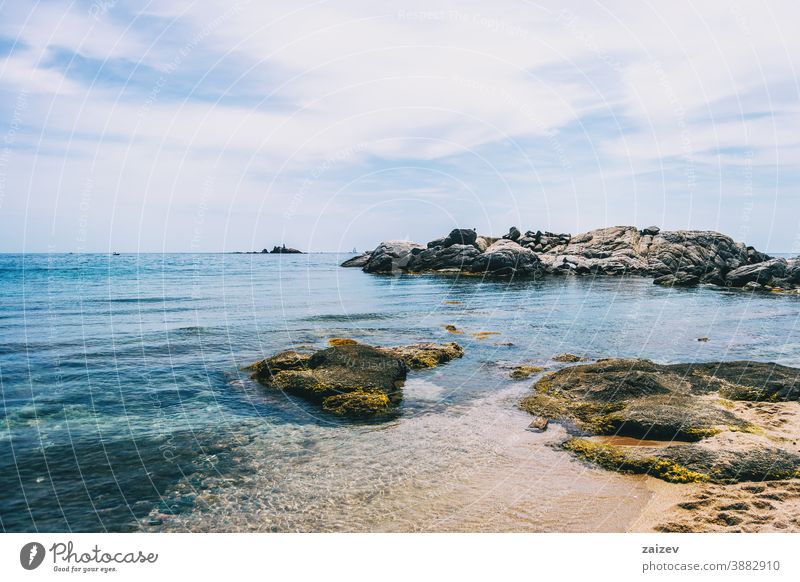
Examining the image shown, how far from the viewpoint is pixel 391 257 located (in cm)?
9381

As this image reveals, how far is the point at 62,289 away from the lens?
56438mm

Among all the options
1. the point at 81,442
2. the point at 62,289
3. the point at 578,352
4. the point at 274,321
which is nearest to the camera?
the point at 81,442

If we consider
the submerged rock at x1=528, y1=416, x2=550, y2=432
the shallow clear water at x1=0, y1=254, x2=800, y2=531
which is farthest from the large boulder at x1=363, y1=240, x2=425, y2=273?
the submerged rock at x1=528, y1=416, x2=550, y2=432

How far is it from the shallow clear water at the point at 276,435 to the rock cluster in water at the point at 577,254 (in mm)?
48579

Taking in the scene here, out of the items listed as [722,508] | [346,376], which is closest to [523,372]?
[346,376]

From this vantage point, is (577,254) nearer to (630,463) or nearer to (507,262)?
(507,262)

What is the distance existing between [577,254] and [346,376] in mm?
84397

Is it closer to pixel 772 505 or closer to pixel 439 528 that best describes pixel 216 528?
pixel 439 528

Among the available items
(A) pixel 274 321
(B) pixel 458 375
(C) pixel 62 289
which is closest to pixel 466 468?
(B) pixel 458 375

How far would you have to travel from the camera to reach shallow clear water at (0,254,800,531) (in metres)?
9.33

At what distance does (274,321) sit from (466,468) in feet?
83.0

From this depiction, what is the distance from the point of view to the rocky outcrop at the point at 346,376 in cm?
1553

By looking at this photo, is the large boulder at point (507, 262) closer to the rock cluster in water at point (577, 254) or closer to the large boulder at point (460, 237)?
the rock cluster in water at point (577, 254)

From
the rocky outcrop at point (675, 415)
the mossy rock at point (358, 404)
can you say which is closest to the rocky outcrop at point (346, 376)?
the mossy rock at point (358, 404)
